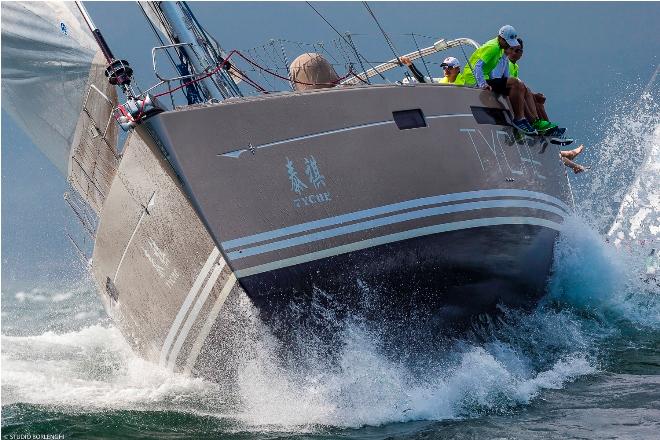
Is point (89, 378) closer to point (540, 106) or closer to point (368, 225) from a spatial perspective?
point (368, 225)

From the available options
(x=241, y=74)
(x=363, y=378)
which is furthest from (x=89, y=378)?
(x=363, y=378)

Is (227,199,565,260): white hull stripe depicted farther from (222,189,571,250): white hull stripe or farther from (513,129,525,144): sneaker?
(513,129,525,144): sneaker

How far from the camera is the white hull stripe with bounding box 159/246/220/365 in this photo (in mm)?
6355

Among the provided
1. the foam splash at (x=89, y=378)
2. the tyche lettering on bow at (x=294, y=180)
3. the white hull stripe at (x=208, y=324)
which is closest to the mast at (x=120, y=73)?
the tyche lettering on bow at (x=294, y=180)

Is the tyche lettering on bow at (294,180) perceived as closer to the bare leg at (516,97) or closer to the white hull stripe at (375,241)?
the white hull stripe at (375,241)

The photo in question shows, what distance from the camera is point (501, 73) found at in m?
8.81

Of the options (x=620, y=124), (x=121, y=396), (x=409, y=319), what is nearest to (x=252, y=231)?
(x=409, y=319)

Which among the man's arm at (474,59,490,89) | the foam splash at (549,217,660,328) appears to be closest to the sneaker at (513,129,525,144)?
the man's arm at (474,59,490,89)

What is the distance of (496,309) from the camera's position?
7.98m

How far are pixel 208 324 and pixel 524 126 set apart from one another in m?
4.04

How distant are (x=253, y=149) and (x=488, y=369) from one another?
98.0 inches

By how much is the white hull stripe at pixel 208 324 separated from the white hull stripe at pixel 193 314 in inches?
4.0

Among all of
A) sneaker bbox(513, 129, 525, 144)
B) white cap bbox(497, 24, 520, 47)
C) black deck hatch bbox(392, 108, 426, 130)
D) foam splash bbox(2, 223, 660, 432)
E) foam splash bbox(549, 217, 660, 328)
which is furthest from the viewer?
foam splash bbox(549, 217, 660, 328)

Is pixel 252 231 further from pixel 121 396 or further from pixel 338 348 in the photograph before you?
pixel 121 396
